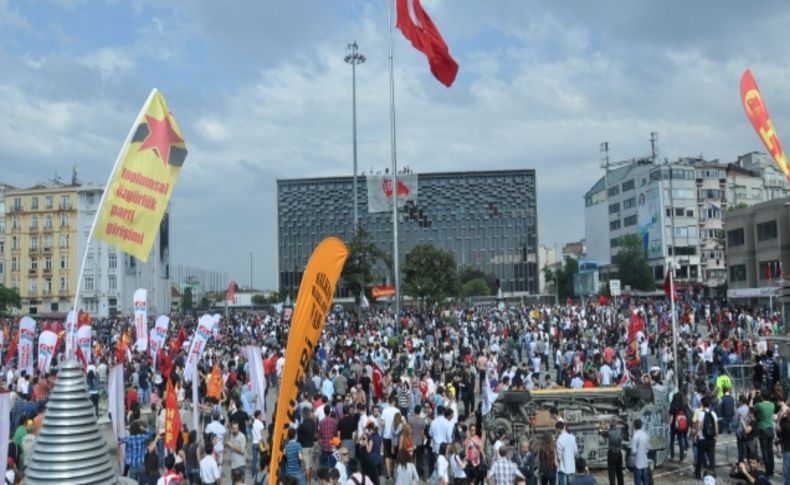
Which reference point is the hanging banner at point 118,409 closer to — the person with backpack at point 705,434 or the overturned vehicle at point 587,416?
the overturned vehicle at point 587,416

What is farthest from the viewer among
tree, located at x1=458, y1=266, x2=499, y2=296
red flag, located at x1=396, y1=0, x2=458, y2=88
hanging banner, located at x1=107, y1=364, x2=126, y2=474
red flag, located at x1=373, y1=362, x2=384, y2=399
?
tree, located at x1=458, y1=266, x2=499, y2=296

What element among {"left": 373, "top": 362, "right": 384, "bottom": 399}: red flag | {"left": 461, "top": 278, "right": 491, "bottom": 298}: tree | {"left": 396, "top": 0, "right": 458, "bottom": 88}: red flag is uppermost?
{"left": 396, "top": 0, "right": 458, "bottom": 88}: red flag

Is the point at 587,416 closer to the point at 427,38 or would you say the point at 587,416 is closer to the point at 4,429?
the point at 4,429

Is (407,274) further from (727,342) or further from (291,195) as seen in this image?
(291,195)

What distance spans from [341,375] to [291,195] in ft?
356

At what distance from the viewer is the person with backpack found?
43.9 feet

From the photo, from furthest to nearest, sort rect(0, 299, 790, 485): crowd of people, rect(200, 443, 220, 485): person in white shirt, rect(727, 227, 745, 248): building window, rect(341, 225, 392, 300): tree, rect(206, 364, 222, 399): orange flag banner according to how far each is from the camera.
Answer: rect(727, 227, 745, 248): building window, rect(341, 225, 392, 300): tree, rect(206, 364, 222, 399): orange flag banner, rect(0, 299, 790, 485): crowd of people, rect(200, 443, 220, 485): person in white shirt

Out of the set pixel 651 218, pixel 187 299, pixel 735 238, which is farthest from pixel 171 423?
pixel 187 299

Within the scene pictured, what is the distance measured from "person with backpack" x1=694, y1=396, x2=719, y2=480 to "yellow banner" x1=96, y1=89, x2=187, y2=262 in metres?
10.1

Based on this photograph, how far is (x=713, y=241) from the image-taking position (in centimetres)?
8981

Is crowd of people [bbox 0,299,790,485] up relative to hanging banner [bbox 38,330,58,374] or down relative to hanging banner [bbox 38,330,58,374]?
down

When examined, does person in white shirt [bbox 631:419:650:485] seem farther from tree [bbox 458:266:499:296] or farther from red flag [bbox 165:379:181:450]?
tree [bbox 458:266:499:296]

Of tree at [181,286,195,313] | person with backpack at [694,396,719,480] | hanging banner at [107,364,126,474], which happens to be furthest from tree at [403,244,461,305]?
tree at [181,286,195,313]

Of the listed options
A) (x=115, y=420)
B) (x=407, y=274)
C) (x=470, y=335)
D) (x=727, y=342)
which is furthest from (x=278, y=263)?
(x=115, y=420)
